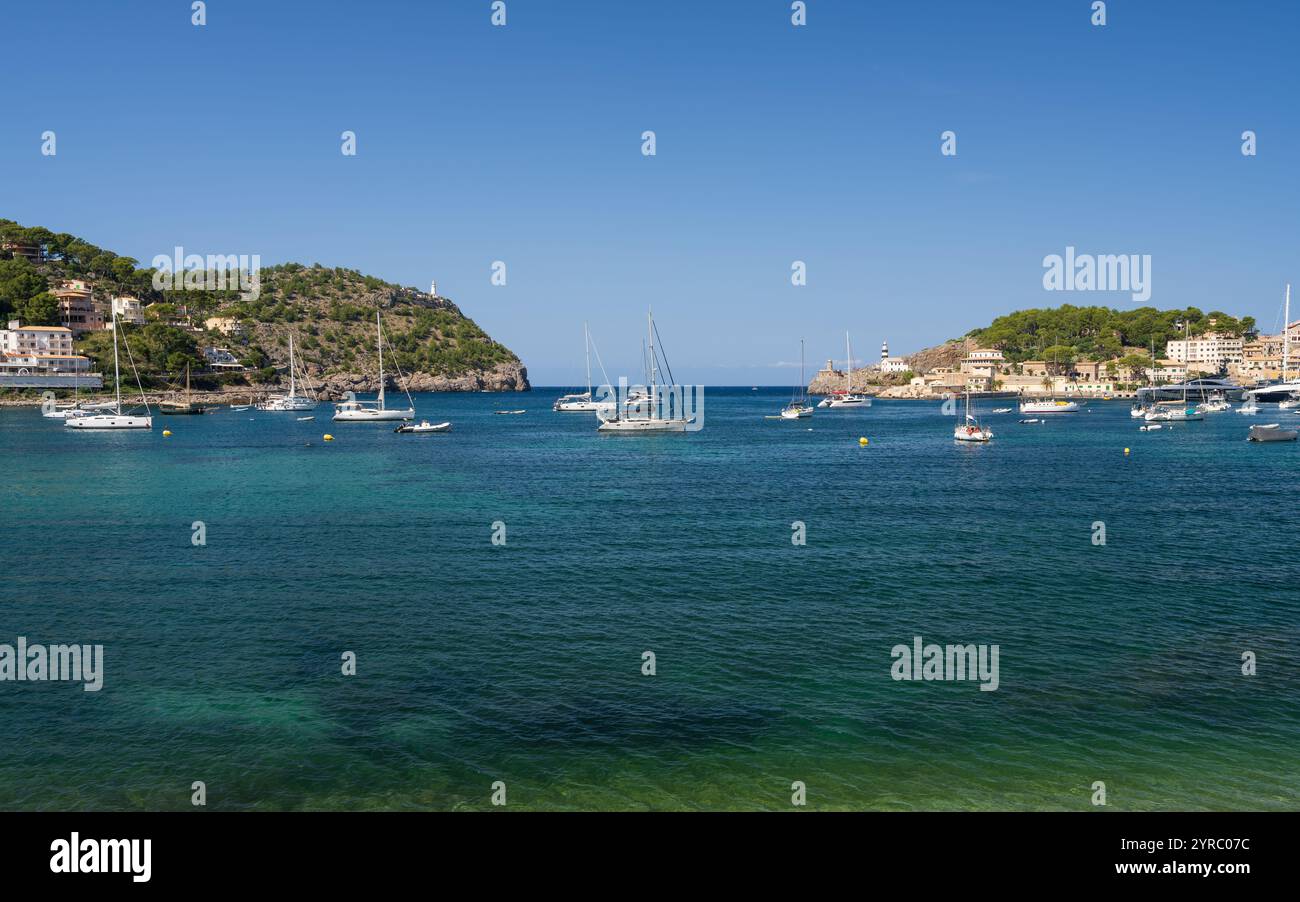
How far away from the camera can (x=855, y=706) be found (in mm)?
18844

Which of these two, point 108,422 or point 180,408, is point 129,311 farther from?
point 108,422

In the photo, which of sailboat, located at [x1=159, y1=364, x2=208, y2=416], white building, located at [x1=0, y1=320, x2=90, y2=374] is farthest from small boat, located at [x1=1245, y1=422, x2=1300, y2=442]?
white building, located at [x1=0, y1=320, x2=90, y2=374]

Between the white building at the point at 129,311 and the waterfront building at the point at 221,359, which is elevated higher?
the white building at the point at 129,311

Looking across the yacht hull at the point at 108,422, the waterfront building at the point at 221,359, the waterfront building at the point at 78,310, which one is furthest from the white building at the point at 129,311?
the yacht hull at the point at 108,422

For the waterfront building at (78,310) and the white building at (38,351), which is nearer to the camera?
the white building at (38,351)

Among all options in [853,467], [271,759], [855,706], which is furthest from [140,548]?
[853,467]

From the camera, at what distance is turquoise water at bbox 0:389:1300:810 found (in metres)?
15.7

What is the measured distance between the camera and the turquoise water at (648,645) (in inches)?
619

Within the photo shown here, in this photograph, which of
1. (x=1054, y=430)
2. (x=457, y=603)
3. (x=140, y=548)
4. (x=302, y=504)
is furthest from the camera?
(x=1054, y=430)

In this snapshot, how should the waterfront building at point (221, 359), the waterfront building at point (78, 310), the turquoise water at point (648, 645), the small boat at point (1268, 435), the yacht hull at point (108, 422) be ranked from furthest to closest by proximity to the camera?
the waterfront building at point (221, 359)
the waterfront building at point (78, 310)
the yacht hull at point (108, 422)
the small boat at point (1268, 435)
the turquoise water at point (648, 645)

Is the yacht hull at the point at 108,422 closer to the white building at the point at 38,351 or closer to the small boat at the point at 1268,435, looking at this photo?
the white building at the point at 38,351

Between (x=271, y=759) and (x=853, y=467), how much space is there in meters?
56.0
